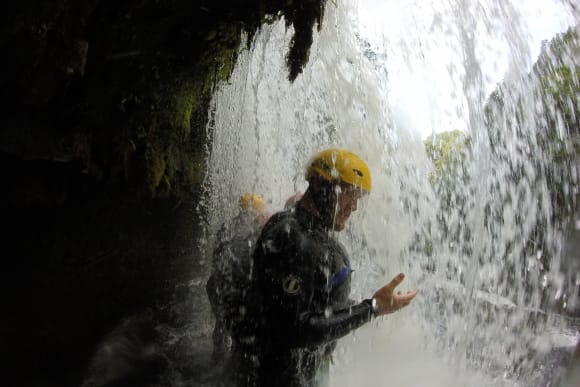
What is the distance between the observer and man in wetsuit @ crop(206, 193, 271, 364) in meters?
2.54

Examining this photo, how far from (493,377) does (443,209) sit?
4.41 metres

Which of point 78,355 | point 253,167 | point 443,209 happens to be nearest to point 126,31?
point 78,355

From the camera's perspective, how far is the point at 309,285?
205cm

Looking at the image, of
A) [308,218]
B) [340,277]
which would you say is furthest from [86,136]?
[340,277]

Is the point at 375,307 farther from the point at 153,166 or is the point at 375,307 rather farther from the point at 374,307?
the point at 153,166

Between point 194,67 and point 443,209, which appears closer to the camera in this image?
point 194,67

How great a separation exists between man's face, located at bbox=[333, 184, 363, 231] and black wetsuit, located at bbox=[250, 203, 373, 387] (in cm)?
13

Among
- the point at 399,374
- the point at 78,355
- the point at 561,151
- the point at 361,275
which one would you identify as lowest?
the point at 399,374

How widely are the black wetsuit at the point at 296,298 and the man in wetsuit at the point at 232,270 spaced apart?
0.28 meters

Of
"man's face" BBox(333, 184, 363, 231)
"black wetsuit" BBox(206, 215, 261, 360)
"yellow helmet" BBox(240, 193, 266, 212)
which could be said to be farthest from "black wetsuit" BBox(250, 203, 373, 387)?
"yellow helmet" BBox(240, 193, 266, 212)

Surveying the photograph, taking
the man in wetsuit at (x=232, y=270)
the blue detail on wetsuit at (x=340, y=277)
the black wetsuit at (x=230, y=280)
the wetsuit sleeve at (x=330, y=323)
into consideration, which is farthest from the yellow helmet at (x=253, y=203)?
the wetsuit sleeve at (x=330, y=323)

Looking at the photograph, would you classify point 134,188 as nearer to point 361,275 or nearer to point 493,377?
point 361,275

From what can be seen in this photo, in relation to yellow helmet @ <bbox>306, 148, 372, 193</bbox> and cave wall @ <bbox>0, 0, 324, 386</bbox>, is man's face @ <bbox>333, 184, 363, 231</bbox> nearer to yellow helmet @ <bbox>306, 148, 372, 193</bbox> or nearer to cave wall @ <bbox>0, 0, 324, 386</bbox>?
yellow helmet @ <bbox>306, 148, 372, 193</bbox>

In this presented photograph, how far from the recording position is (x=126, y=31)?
8.53ft
